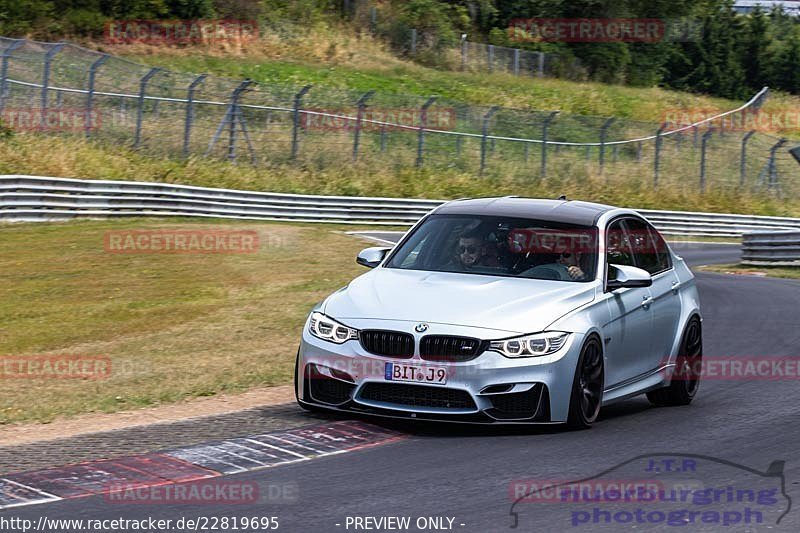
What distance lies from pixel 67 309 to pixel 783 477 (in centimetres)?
1135

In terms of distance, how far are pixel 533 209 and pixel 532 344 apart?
184 cm

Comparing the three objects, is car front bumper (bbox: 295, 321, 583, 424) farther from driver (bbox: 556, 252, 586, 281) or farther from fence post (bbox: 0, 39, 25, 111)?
fence post (bbox: 0, 39, 25, 111)

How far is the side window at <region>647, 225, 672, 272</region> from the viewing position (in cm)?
1038

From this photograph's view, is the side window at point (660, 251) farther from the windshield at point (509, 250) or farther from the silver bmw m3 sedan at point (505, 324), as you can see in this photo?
the windshield at point (509, 250)

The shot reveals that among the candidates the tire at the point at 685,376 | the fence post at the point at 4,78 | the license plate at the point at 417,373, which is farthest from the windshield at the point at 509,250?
the fence post at the point at 4,78

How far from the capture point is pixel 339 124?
36.8 m

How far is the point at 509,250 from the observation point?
30.7ft

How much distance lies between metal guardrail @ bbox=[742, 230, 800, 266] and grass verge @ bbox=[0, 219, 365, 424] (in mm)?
8958

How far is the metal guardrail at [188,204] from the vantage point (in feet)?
84.2

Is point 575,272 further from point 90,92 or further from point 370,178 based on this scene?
point 370,178

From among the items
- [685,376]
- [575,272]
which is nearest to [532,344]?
[575,272]

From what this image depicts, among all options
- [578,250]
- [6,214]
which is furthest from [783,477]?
[6,214]

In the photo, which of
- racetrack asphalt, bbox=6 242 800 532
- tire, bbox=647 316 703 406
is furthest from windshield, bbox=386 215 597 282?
tire, bbox=647 316 703 406

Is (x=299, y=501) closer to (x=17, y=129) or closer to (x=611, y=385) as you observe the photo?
(x=611, y=385)
